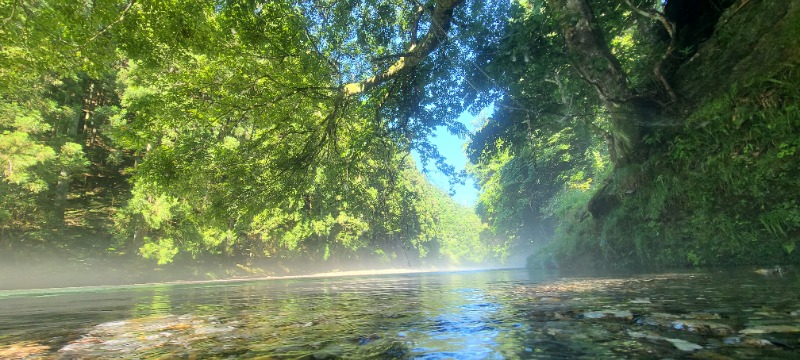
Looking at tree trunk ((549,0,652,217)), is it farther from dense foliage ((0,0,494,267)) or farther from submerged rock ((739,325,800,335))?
submerged rock ((739,325,800,335))

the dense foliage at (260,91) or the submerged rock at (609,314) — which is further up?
the dense foliage at (260,91)

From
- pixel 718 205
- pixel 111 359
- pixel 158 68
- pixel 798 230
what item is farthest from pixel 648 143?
pixel 158 68

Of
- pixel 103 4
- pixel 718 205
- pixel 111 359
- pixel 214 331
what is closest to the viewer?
pixel 111 359

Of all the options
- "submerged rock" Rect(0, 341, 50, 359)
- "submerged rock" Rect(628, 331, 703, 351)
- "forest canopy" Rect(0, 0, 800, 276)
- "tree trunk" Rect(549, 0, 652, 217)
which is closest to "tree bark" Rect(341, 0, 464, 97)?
"forest canopy" Rect(0, 0, 800, 276)

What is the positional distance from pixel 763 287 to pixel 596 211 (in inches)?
359

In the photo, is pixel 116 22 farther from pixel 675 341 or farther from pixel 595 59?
pixel 595 59

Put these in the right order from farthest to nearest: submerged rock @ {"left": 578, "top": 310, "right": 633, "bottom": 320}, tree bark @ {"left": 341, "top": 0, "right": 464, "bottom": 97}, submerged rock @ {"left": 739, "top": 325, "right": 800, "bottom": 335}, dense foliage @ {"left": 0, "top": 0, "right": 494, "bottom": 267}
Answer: tree bark @ {"left": 341, "top": 0, "right": 464, "bottom": 97} < dense foliage @ {"left": 0, "top": 0, "right": 494, "bottom": 267} < submerged rock @ {"left": 578, "top": 310, "right": 633, "bottom": 320} < submerged rock @ {"left": 739, "top": 325, "right": 800, "bottom": 335}

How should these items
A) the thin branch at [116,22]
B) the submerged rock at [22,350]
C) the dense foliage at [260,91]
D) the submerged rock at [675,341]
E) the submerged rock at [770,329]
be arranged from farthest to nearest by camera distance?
the dense foliage at [260,91] → the thin branch at [116,22] → the submerged rock at [22,350] → the submerged rock at [770,329] → the submerged rock at [675,341]

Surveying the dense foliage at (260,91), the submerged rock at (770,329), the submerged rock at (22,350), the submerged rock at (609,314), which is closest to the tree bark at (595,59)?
the dense foliage at (260,91)

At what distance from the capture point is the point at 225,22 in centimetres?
670

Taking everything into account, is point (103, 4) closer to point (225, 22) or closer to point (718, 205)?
point (225, 22)

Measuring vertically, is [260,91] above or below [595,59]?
below

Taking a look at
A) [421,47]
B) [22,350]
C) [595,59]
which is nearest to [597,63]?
[595,59]

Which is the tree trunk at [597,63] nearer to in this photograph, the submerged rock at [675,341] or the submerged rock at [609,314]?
the submerged rock at [609,314]
